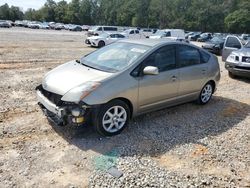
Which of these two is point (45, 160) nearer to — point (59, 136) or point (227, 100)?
point (59, 136)

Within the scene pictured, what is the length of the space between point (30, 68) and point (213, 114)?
675 centimetres

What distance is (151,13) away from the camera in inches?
3403

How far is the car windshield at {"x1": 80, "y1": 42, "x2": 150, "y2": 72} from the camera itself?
5047 mm

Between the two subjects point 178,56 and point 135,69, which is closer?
point 135,69

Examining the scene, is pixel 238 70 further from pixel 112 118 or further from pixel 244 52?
pixel 112 118

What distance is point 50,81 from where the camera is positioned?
15.9 ft

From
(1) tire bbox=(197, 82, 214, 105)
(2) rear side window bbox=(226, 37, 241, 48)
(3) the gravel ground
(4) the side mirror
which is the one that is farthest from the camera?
(2) rear side window bbox=(226, 37, 241, 48)

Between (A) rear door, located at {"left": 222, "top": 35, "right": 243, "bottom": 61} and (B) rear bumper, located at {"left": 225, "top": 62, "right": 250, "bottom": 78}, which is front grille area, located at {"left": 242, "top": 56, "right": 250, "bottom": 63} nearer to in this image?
(B) rear bumper, located at {"left": 225, "top": 62, "right": 250, "bottom": 78}

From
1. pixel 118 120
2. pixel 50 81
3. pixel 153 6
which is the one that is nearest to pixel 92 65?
pixel 50 81

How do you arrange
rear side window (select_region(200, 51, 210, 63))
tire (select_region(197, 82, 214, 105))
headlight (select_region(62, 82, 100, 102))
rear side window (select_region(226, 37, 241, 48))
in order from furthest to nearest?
rear side window (select_region(226, 37, 241, 48)) → tire (select_region(197, 82, 214, 105)) → rear side window (select_region(200, 51, 210, 63)) → headlight (select_region(62, 82, 100, 102))

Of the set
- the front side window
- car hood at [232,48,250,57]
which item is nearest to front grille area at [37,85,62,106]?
the front side window

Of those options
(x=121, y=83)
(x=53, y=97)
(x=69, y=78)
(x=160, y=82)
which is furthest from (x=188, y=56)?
(x=53, y=97)

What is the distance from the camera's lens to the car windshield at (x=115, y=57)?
505cm

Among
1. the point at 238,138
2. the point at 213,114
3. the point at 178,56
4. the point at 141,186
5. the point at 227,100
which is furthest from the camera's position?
the point at 227,100
